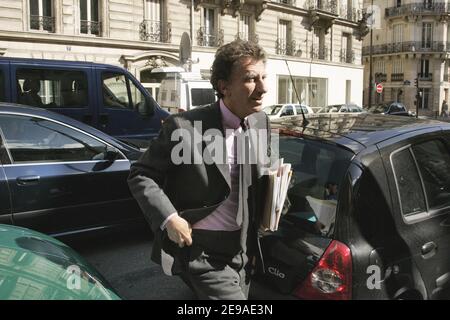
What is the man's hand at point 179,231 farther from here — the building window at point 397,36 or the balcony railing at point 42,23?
the building window at point 397,36

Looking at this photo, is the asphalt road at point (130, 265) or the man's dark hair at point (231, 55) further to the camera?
the asphalt road at point (130, 265)

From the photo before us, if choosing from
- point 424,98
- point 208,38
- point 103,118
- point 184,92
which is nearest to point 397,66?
point 424,98

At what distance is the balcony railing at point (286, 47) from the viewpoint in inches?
1190

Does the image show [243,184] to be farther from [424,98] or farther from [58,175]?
[424,98]

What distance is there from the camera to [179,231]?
2133 mm

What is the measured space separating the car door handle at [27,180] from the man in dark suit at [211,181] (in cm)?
227

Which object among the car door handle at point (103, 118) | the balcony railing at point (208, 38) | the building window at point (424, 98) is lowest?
the car door handle at point (103, 118)

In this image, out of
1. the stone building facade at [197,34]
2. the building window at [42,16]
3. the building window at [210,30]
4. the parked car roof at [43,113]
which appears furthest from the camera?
the building window at [210,30]

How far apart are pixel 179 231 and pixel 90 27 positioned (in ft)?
68.3

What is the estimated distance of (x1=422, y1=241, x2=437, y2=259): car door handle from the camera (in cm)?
290

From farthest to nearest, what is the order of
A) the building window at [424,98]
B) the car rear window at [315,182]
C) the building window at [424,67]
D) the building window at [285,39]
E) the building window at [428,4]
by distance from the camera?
the building window at [424,67]
the building window at [424,98]
the building window at [428,4]
the building window at [285,39]
the car rear window at [315,182]

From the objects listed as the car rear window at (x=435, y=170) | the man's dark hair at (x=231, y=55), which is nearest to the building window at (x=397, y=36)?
the car rear window at (x=435, y=170)

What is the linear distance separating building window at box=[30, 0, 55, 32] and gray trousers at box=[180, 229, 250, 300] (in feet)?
64.9
